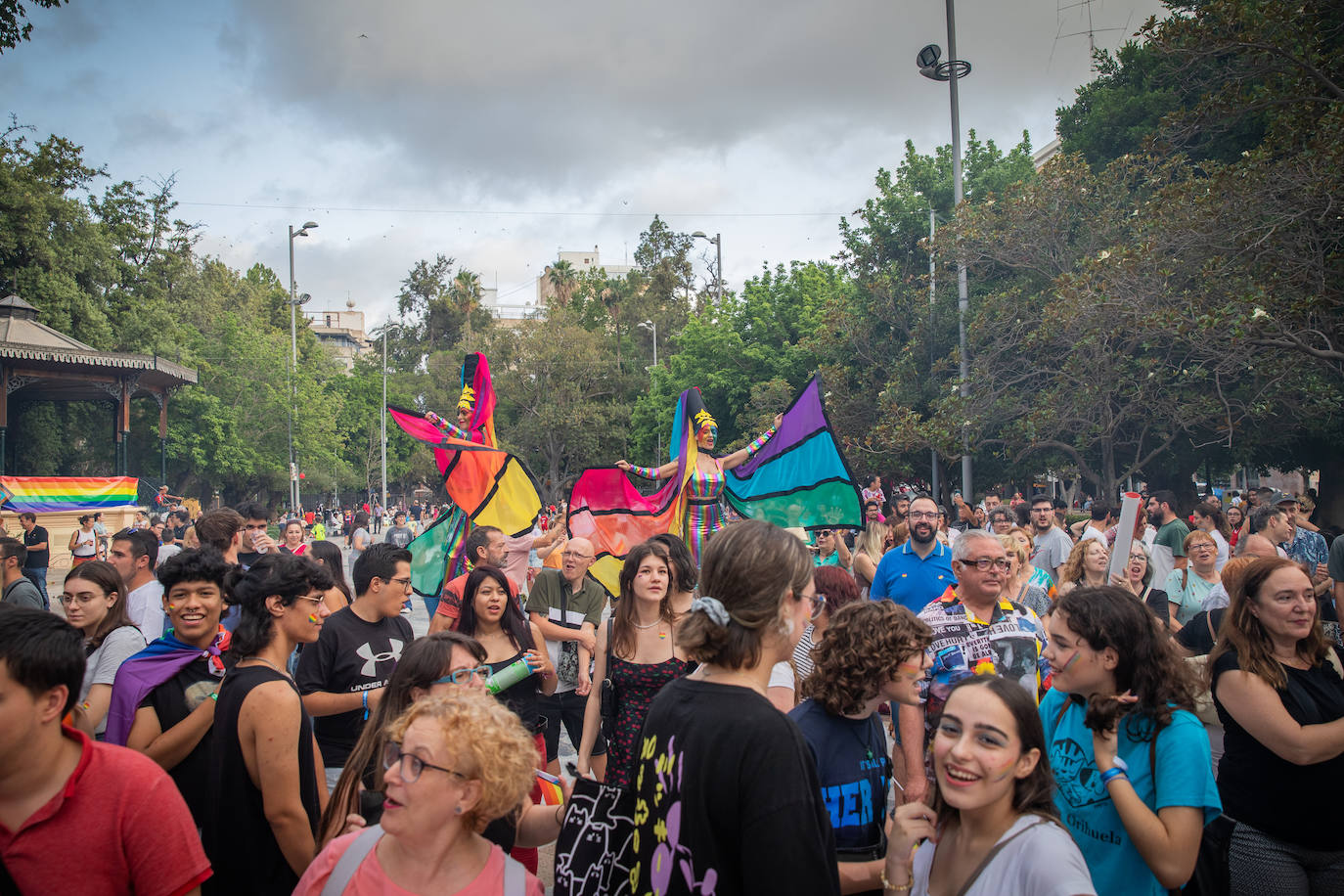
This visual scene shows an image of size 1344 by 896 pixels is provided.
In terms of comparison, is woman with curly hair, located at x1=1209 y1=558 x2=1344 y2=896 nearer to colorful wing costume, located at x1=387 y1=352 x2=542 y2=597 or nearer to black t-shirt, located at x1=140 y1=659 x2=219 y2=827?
black t-shirt, located at x1=140 y1=659 x2=219 y2=827

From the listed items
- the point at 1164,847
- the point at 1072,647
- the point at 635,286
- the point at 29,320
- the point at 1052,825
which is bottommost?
the point at 1164,847

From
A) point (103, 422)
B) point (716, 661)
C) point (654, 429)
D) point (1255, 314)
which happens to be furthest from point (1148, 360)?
point (103, 422)

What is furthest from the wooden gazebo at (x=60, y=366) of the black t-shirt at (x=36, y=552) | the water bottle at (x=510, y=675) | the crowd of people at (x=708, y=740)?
the water bottle at (x=510, y=675)

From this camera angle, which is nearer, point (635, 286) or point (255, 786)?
point (255, 786)

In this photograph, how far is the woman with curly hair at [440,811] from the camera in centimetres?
204

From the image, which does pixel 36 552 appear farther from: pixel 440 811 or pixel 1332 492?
pixel 1332 492

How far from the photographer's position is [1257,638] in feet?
9.49

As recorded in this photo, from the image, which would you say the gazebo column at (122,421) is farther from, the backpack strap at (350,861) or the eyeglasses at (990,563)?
the backpack strap at (350,861)

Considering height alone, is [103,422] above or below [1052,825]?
above

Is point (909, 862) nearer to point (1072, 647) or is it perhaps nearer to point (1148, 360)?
point (1072, 647)

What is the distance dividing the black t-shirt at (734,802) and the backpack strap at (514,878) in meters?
0.31

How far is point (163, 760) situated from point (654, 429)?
35602mm

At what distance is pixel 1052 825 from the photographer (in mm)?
2023

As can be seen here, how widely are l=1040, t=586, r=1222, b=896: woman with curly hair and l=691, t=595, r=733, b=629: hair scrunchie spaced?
3.90 ft
